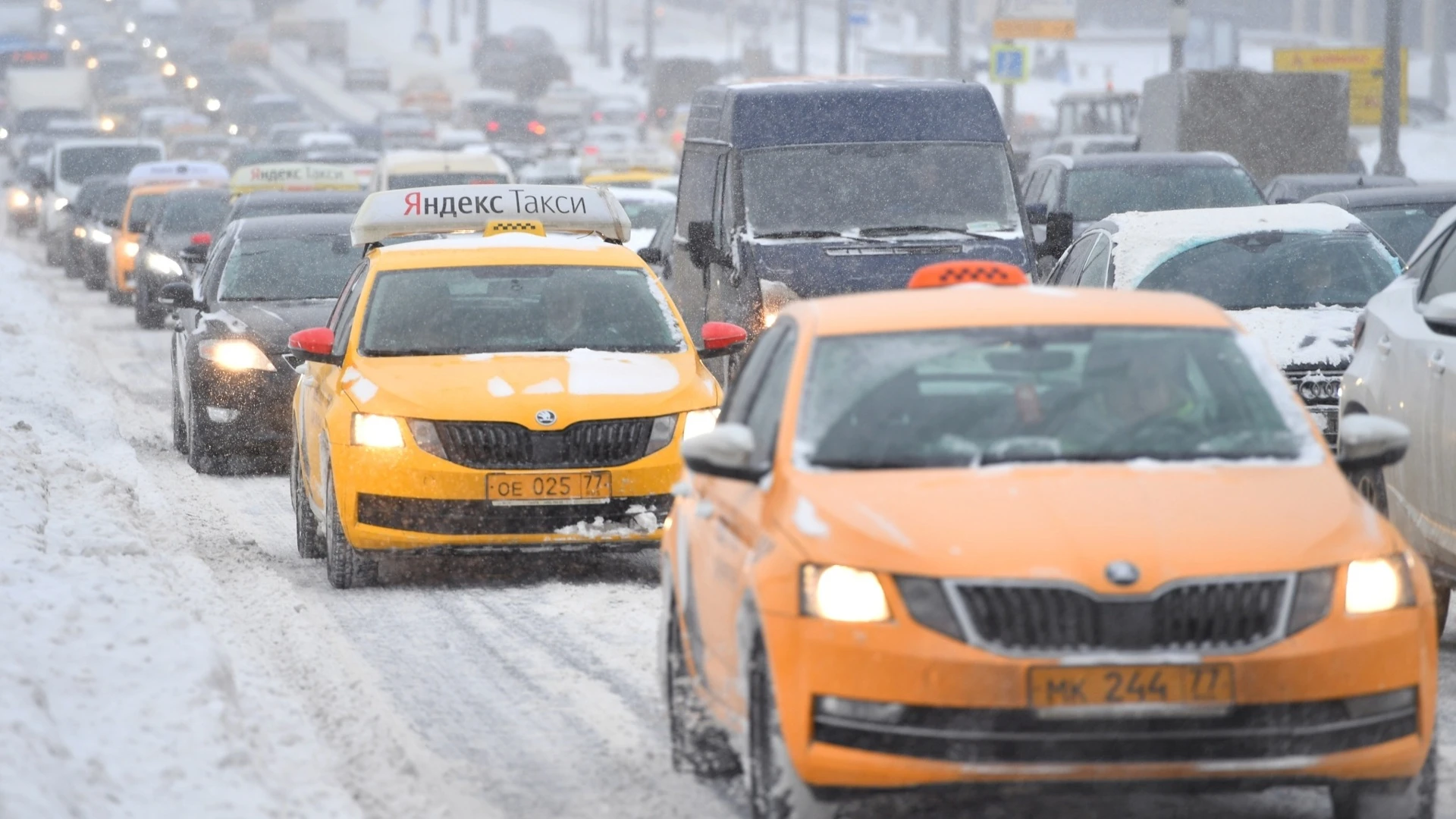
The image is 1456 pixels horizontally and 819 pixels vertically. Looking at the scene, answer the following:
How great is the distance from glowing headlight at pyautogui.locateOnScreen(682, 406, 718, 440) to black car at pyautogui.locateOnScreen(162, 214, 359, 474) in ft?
15.9

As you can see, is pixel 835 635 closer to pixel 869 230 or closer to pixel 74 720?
pixel 74 720

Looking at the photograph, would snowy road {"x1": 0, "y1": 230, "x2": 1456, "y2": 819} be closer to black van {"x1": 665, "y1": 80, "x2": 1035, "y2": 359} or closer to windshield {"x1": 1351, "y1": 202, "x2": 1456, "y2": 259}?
black van {"x1": 665, "y1": 80, "x2": 1035, "y2": 359}

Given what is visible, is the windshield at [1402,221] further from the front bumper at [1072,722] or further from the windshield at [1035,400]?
the front bumper at [1072,722]

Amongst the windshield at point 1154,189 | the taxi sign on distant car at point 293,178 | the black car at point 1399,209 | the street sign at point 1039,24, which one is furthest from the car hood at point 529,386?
the street sign at point 1039,24

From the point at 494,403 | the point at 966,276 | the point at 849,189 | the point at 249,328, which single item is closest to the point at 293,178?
Answer: the point at 249,328

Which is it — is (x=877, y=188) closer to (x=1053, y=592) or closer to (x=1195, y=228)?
(x=1195, y=228)

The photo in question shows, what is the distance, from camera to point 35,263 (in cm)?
4116

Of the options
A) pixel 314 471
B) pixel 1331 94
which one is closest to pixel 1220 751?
pixel 314 471

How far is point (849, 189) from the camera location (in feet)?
49.6

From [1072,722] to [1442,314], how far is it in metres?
3.11

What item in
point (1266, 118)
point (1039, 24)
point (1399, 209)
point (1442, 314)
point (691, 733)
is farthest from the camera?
point (1039, 24)

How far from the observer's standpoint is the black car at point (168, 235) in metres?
26.8

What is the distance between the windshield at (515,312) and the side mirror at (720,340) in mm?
145

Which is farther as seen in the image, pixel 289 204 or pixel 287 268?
pixel 289 204
